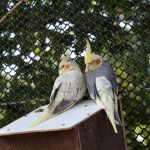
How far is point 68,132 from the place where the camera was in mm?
733

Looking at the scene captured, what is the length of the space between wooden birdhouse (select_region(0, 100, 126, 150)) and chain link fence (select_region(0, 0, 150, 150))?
235 mm

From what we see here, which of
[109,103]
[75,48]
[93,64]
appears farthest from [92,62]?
[75,48]

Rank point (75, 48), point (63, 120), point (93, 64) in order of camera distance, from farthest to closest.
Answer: point (75, 48)
point (93, 64)
point (63, 120)

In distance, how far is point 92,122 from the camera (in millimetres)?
766

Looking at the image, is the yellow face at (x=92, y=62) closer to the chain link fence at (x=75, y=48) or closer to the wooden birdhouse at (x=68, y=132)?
the wooden birdhouse at (x=68, y=132)

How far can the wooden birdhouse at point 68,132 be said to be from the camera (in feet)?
2.35

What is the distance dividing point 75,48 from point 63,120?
42cm

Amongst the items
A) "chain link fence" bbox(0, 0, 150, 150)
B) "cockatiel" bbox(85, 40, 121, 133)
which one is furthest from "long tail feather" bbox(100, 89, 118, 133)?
"chain link fence" bbox(0, 0, 150, 150)

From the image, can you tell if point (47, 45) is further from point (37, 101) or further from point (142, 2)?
point (142, 2)

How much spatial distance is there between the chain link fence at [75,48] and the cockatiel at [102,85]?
22 centimetres

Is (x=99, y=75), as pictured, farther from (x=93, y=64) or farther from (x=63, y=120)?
(x=63, y=120)

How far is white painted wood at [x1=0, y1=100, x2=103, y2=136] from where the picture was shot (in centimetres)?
70

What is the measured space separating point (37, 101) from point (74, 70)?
0.93ft

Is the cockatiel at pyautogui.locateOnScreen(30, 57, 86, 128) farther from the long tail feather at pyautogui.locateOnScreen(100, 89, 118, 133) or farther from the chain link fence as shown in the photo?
the chain link fence
